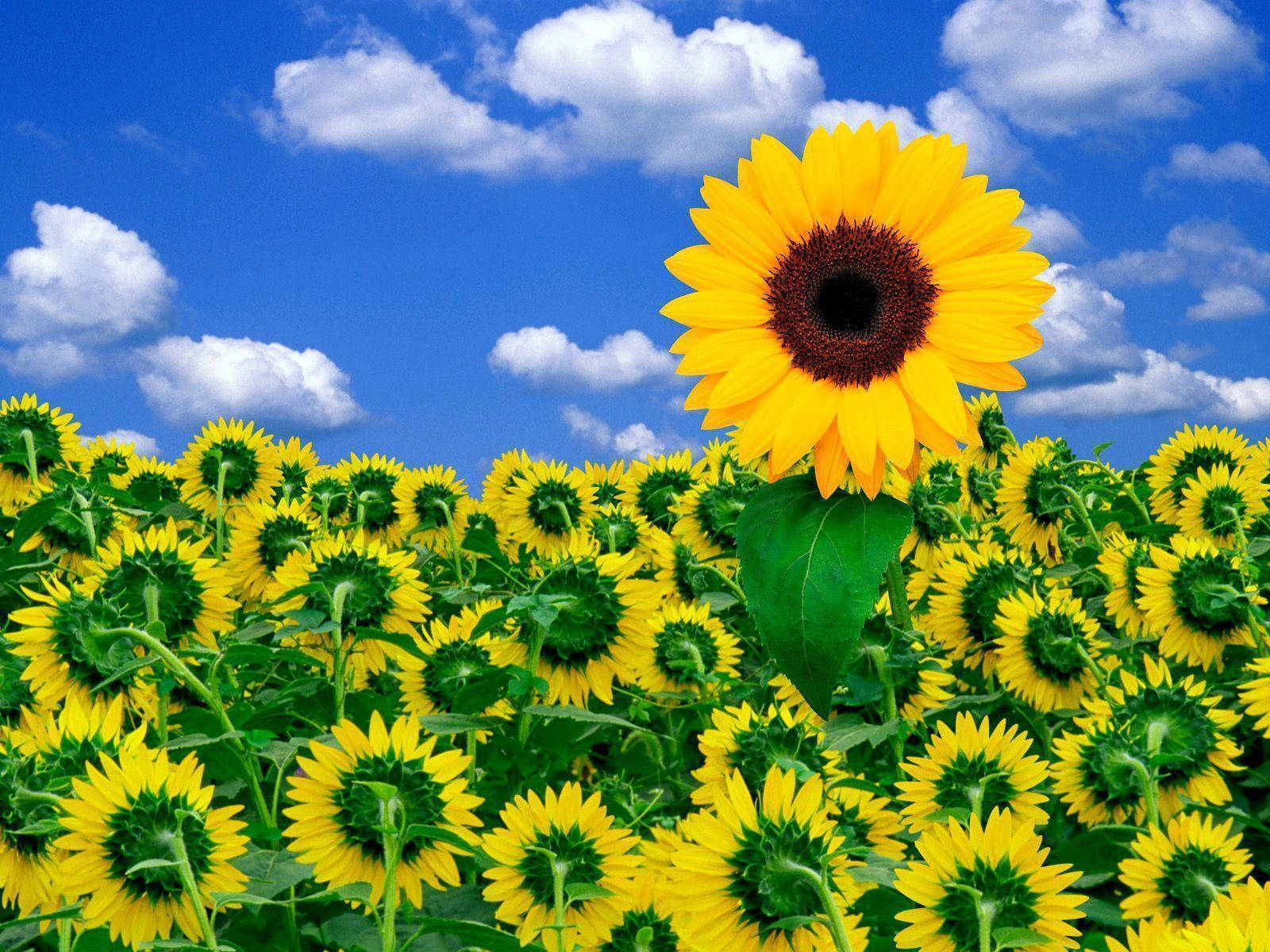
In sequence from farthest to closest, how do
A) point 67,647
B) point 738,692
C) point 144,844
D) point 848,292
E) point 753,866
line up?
point 738,692 < point 67,647 < point 144,844 < point 753,866 < point 848,292

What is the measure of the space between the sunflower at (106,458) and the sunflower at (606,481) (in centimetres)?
155

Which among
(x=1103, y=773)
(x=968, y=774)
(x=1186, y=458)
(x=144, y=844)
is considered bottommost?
(x=144, y=844)

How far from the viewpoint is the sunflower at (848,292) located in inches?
40.7

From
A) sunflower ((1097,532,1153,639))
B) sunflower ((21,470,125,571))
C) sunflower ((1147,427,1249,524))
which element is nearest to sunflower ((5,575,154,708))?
sunflower ((21,470,125,571))

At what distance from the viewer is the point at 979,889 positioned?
1237mm

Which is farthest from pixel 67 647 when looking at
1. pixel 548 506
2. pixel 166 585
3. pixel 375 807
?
pixel 548 506

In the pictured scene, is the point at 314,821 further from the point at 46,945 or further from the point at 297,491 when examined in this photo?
the point at 297,491

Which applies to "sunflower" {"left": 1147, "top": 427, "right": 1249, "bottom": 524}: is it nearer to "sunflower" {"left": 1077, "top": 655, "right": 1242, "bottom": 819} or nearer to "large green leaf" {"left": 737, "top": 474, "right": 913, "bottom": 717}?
"sunflower" {"left": 1077, "top": 655, "right": 1242, "bottom": 819}

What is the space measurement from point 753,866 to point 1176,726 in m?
1.16

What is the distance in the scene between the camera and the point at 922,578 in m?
2.96

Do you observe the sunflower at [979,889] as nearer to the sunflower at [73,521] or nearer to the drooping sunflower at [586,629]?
the drooping sunflower at [586,629]

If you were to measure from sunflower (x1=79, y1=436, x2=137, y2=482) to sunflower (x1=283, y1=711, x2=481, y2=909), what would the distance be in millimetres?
2578

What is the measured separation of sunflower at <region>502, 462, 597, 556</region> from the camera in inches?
130

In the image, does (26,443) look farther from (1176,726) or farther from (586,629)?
(1176,726)
